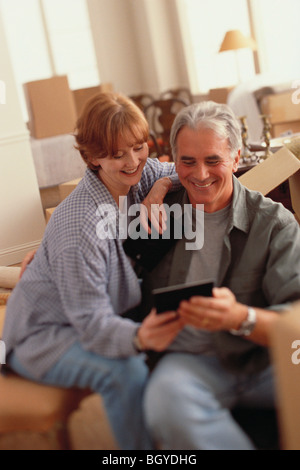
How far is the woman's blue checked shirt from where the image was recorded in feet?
4.59

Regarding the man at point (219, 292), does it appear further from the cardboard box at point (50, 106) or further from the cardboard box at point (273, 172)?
the cardboard box at point (50, 106)

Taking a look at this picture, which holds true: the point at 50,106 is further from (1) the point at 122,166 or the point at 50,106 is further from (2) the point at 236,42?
(1) the point at 122,166

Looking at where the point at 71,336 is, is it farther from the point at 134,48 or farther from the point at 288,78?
the point at 134,48

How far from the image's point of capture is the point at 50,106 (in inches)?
217

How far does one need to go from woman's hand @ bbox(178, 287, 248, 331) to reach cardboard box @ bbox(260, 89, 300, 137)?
12.6ft

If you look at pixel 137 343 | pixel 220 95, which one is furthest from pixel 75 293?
pixel 220 95

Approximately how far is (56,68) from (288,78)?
3306 mm

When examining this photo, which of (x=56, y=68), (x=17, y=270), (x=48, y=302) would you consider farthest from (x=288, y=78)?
(x=48, y=302)

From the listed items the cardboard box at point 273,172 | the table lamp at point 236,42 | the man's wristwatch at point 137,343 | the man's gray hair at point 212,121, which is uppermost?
the table lamp at point 236,42

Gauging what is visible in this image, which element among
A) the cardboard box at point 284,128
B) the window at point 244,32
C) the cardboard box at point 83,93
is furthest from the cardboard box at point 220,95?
the cardboard box at point 83,93

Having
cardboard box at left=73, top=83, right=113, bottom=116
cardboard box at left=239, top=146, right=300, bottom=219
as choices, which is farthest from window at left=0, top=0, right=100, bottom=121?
cardboard box at left=239, top=146, right=300, bottom=219

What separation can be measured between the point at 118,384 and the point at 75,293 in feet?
0.79

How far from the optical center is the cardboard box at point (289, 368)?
1.04 m

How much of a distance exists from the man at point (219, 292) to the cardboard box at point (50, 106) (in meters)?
3.89
